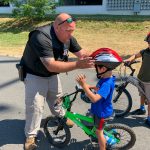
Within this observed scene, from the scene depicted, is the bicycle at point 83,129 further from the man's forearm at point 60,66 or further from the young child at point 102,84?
the man's forearm at point 60,66

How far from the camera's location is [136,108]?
217 inches

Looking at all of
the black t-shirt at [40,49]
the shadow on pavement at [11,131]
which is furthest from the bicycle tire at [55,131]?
the black t-shirt at [40,49]

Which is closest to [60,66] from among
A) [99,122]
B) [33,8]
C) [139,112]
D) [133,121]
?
[99,122]

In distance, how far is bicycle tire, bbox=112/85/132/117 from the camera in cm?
510

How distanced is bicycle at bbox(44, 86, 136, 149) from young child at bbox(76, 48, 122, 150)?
10.4 inches

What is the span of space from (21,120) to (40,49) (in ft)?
6.20

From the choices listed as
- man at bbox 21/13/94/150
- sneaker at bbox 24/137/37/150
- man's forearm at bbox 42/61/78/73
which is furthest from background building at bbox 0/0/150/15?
man's forearm at bbox 42/61/78/73

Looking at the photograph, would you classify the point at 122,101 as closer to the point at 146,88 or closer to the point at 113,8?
the point at 146,88

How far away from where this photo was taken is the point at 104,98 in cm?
355

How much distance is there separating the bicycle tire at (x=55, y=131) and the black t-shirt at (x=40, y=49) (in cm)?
65

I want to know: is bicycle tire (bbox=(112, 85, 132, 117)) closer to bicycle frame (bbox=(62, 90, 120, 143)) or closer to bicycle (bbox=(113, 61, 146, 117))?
bicycle (bbox=(113, 61, 146, 117))

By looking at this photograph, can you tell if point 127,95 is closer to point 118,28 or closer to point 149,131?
point 149,131

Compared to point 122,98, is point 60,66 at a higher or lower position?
higher

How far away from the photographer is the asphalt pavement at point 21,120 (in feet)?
14.4
